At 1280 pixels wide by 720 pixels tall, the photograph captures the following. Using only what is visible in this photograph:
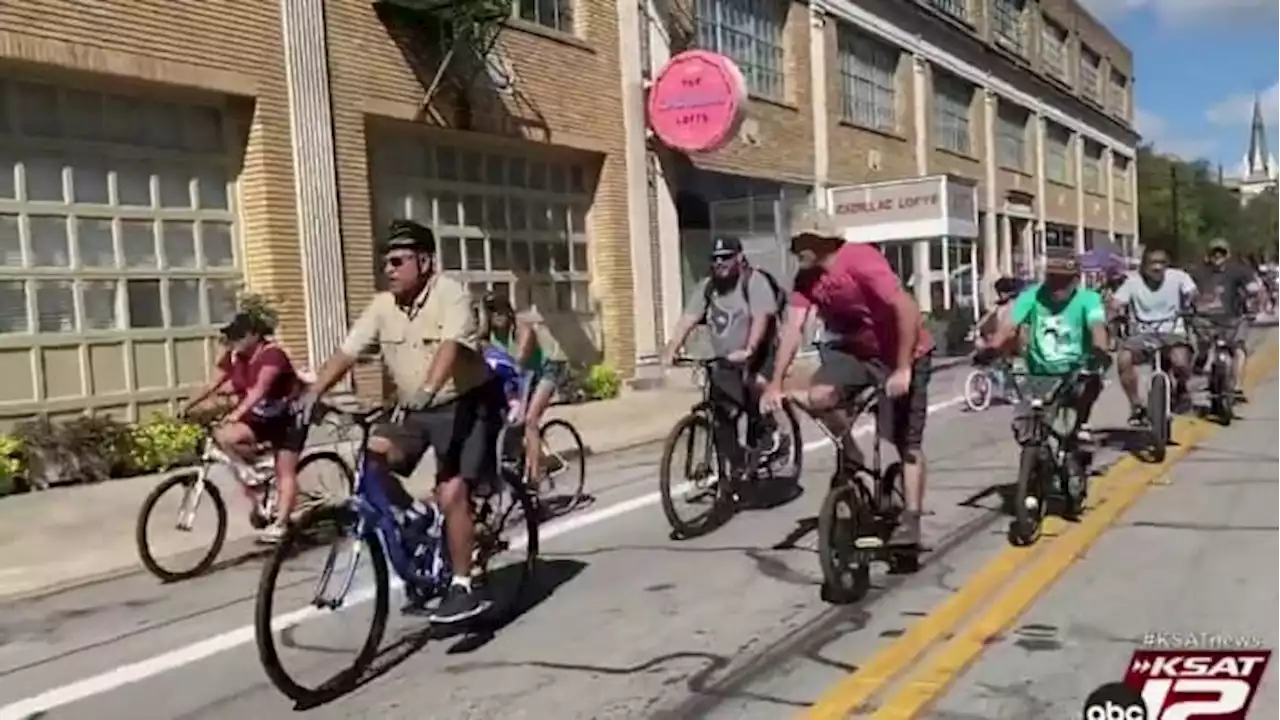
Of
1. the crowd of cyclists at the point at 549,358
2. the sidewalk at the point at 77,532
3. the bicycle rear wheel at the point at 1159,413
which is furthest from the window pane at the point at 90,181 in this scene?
the bicycle rear wheel at the point at 1159,413

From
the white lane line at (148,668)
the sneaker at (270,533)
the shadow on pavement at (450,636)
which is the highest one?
the sneaker at (270,533)

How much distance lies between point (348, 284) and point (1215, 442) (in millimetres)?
9138

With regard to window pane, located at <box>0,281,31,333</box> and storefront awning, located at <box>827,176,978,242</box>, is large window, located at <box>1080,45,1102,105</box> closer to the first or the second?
storefront awning, located at <box>827,176,978,242</box>

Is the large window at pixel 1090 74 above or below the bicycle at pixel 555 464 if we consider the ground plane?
above

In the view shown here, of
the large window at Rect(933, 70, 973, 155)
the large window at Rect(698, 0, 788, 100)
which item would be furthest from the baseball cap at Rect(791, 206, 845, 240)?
the large window at Rect(933, 70, 973, 155)

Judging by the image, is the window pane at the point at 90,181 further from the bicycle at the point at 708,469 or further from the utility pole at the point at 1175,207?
the utility pole at the point at 1175,207

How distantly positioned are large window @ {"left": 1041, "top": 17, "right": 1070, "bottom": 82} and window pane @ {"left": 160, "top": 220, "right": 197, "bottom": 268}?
40.6 m

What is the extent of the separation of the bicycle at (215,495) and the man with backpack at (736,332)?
2.44 meters

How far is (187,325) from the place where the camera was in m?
13.4

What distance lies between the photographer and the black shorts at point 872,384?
6.71 meters

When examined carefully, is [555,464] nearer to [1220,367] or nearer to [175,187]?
[175,187]

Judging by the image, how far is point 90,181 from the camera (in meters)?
12.4

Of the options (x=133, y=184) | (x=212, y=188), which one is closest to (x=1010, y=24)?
(x=212, y=188)

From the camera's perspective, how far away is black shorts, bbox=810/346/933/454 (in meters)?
6.71
